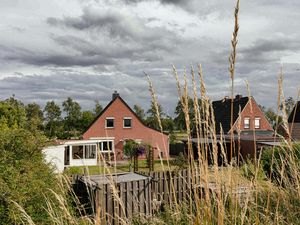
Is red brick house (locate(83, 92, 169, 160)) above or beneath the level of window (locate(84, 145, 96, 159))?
above

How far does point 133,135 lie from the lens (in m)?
33.7

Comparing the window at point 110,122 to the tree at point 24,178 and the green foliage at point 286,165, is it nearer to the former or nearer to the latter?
the tree at point 24,178

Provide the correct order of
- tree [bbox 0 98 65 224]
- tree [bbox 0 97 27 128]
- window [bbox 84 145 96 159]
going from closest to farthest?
tree [bbox 0 98 65 224]
tree [bbox 0 97 27 128]
window [bbox 84 145 96 159]

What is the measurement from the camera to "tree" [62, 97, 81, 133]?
Result: 51281 millimetres

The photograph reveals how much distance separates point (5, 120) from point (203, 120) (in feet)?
51.0

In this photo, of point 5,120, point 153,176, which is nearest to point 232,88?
point 153,176

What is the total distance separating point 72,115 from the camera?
54469 millimetres

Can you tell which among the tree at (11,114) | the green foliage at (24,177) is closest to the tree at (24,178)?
the green foliage at (24,177)

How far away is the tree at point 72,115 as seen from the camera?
51281 millimetres

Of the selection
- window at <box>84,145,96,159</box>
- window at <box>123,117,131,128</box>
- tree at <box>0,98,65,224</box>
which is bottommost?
window at <box>84,145,96,159</box>

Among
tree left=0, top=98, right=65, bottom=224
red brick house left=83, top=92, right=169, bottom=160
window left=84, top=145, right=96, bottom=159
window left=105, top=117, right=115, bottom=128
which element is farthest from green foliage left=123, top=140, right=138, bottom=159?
tree left=0, top=98, right=65, bottom=224

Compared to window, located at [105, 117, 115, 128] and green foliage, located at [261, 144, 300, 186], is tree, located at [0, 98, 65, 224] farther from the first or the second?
window, located at [105, 117, 115, 128]

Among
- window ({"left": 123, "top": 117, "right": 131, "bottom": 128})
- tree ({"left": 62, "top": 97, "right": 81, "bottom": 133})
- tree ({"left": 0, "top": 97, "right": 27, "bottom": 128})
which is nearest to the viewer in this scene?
tree ({"left": 0, "top": 97, "right": 27, "bottom": 128})

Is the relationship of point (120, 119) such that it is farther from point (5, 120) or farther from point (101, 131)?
point (5, 120)
